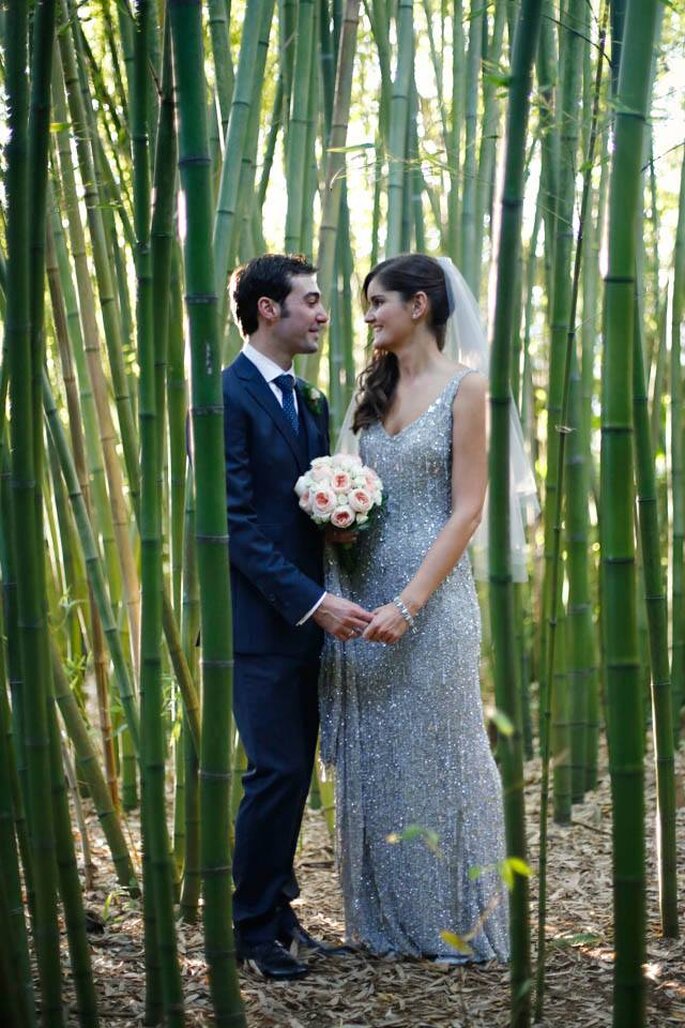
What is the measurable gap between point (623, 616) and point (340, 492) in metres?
0.95

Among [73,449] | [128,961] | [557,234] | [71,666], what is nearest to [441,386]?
[557,234]

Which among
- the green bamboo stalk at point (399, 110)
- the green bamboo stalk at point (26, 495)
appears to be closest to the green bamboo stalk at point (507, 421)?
the green bamboo stalk at point (26, 495)

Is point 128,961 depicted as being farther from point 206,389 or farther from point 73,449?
point 206,389

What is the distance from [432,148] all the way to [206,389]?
331cm

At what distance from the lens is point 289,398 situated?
242cm

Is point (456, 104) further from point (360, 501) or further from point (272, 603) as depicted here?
point (272, 603)

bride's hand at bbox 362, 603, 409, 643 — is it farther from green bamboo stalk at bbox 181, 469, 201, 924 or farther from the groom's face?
the groom's face

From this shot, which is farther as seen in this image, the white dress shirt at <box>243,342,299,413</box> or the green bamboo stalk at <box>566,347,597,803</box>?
the green bamboo stalk at <box>566,347,597,803</box>

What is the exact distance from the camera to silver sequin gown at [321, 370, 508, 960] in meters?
2.39

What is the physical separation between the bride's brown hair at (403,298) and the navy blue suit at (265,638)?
22 centimetres

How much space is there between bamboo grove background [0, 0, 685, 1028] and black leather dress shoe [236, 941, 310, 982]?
0.21 m

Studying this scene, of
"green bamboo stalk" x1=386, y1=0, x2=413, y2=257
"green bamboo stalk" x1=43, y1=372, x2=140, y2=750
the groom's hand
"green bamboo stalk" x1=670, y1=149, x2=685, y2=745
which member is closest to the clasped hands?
the groom's hand

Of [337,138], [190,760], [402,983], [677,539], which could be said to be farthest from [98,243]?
[677,539]

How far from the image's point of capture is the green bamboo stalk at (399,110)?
2.95 m
